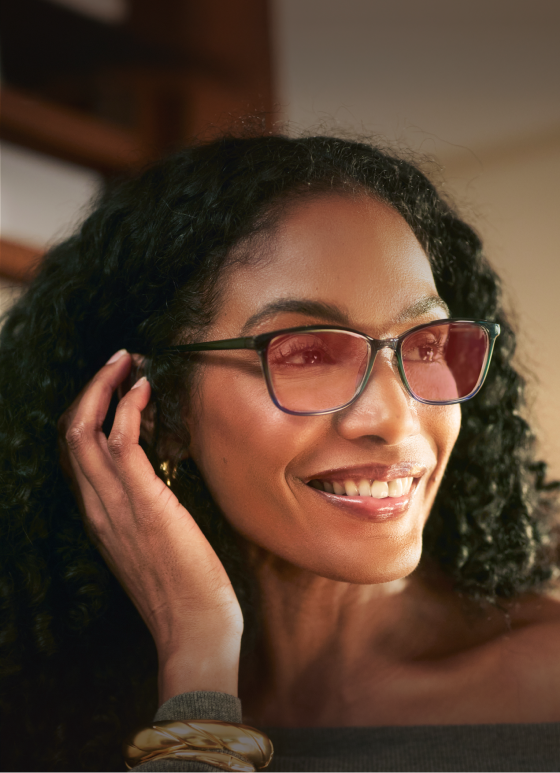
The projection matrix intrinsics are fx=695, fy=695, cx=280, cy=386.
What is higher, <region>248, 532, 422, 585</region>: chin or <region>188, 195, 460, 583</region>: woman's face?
<region>188, 195, 460, 583</region>: woman's face

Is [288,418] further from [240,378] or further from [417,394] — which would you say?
[417,394]

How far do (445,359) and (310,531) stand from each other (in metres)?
0.40

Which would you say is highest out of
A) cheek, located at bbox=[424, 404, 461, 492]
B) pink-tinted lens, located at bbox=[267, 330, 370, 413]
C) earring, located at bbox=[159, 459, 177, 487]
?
pink-tinted lens, located at bbox=[267, 330, 370, 413]

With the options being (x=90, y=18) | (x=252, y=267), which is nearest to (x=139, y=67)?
(x=90, y=18)

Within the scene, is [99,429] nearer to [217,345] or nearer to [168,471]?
[168,471]

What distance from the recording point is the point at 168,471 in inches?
44.5

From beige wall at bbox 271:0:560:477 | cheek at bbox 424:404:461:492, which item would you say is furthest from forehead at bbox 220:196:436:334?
beige wall at bbox 271:0:560:477

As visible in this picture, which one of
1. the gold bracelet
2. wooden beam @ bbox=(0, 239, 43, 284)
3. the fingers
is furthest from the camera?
wooden beam @ bbox=(0, 239, 43, 284)

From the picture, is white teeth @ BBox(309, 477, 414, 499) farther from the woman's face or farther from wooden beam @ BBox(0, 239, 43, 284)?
wooden beam @ BBox(0, 239, 43, 284)

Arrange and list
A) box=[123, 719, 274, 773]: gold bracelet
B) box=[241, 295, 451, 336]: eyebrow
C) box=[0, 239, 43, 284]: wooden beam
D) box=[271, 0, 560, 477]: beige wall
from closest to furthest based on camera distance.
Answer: box=[123, 719, 274, 773]: gold bracelet, box=[241, 295, 451, 336]: eyebrow, box=[271, 0, 560, 477]: beige wall, box=[0, 239, 43, 284]: wooden beam

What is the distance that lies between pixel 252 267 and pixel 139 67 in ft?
4.84

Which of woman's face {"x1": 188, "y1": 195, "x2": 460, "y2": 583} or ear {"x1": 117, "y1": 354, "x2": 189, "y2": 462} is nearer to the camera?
woman's face {"x1": 188, "y1": 195, "x2": 460, "y2": 583}

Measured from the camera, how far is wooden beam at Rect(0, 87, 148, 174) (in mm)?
2088

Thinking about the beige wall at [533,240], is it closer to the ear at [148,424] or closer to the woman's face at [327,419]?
the woman's face at [327,419]
